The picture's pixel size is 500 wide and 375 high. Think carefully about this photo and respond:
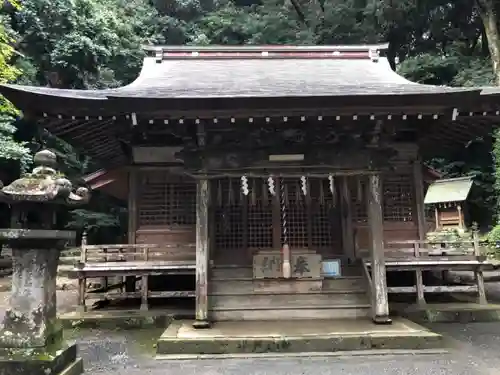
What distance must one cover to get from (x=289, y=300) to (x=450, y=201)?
53.7ft

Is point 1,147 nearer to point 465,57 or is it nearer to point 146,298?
point 146,298

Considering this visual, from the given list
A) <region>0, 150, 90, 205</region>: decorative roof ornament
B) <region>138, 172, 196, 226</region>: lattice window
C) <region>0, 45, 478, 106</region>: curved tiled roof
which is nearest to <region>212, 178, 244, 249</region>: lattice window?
<region>138, 172, 196, 226</region>: lattice window

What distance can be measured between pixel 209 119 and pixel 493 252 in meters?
15.0

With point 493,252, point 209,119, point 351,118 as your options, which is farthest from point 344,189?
point 493,252

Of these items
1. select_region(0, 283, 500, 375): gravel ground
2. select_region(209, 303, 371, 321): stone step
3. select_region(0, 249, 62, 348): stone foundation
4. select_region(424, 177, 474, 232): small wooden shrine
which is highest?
select_region(424, 177, 474, 232): small wooden shrine

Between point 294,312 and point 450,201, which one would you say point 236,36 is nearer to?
point 450,201

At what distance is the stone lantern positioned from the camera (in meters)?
4.45

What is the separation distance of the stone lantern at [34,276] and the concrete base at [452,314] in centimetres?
667

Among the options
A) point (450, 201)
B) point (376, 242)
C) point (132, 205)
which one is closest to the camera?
point (376, 242)

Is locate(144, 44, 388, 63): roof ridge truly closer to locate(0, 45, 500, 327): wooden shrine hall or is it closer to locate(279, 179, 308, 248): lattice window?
locate(0, 45, 500, 327): wooden shrine hall

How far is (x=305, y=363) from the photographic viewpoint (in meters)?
5.96

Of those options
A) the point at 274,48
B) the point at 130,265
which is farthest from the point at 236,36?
the point at 130,265

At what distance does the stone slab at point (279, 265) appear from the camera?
27.0 ft

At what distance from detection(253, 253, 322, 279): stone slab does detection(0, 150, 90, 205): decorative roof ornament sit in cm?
401
